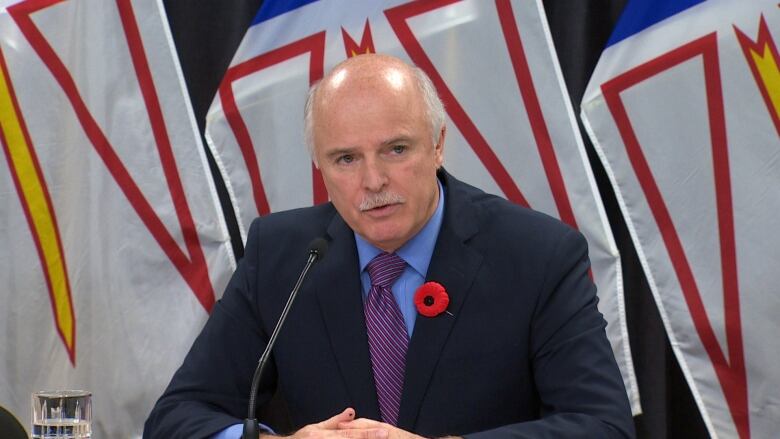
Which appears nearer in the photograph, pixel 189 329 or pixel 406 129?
pixel 406 129

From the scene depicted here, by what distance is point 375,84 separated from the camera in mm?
2385

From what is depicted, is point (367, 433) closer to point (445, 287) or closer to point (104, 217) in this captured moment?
point (445, 287)

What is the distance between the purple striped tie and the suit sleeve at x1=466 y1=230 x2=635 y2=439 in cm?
29

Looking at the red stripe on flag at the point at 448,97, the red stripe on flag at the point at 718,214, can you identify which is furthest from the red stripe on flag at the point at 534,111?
the red stripe on flag at the point at 718,214

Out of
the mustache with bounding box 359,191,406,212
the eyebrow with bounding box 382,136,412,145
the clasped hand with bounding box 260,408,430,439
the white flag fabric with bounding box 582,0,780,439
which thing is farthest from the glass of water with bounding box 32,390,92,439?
the white flag fabric with bounding box 582,0,780,439

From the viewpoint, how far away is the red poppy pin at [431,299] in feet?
7.88

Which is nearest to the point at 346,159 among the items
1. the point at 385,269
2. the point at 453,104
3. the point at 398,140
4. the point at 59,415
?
the point at 398,140

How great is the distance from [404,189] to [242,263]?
1.72 ft

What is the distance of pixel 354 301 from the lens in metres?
2.50

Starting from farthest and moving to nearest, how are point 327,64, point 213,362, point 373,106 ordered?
point 327,64, point 213,362, point 373,106

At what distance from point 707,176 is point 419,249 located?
42.9 inches

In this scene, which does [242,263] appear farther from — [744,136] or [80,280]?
[744,136]

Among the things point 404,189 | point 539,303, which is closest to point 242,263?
point 404,189

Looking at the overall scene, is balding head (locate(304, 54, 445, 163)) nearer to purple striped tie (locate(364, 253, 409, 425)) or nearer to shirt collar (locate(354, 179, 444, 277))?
shirt collar (locate(354, 179, 444, 277))
